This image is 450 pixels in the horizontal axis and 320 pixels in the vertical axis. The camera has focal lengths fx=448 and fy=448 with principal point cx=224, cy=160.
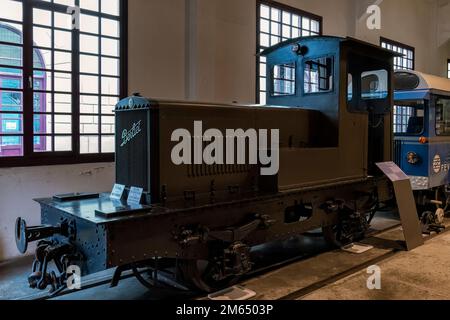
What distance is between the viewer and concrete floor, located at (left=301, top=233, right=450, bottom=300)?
3996 mm

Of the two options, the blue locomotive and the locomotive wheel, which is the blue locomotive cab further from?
the locomotive wheel

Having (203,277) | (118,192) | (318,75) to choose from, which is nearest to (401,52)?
(318,75)

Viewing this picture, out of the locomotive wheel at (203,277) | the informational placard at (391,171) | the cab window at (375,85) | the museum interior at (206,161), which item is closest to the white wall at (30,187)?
the museum interior at (206,161)

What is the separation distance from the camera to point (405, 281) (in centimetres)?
439

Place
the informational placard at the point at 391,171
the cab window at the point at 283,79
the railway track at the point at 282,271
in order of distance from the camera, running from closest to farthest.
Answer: the railway track at the point at 282,271, the informational placard at the point at 391,171, the cab window at the point at 283,79

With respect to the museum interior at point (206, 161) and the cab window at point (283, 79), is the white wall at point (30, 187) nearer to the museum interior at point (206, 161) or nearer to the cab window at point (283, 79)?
the museum interior at point (206, 161)

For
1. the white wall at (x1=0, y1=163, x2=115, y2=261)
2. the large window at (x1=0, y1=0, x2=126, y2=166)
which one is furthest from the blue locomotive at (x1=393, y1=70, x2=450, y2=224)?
the white wall at (x1=0, y1=163, x2=115, y2=261)

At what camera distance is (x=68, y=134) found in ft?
18.7

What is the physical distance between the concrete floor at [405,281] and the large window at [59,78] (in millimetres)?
3486

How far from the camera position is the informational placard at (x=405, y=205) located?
546 centimetres

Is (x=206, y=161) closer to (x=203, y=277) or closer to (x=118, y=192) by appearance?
(x=118, y=192)

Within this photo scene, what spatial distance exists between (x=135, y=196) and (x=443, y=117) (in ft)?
18.2
